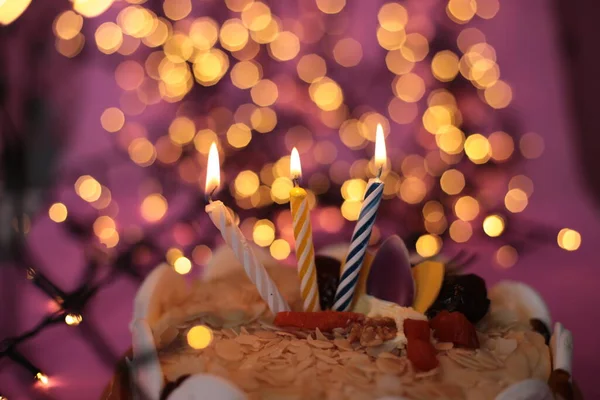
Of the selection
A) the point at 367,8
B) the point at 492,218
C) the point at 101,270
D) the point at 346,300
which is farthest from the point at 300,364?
the point at 367,8

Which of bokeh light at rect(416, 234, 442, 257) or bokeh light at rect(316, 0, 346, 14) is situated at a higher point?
bokeh light at rect(316, 0, 346, 14)

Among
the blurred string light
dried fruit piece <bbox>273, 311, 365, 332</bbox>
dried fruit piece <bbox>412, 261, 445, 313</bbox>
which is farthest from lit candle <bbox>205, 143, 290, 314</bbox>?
the blurred string light

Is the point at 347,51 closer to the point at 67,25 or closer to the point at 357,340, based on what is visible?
the point at 67,25

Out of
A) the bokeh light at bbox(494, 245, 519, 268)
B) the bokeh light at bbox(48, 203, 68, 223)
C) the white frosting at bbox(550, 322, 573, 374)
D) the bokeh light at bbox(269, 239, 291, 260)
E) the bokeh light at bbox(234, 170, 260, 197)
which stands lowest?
the bokeh light at bbox(494, 245, 519, 268)

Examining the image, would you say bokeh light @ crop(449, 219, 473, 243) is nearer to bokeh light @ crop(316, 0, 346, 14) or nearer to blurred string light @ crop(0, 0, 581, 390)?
blurred string light @ crop(0, 0, 581, 390)

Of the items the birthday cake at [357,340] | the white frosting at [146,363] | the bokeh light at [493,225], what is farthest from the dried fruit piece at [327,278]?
the bokeh light at [493,225]

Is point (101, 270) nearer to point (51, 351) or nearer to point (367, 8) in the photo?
point (51, 351)

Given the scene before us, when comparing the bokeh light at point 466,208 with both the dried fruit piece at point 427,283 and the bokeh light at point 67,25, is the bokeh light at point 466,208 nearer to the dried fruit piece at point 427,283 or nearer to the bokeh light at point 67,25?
the dried fruit piece at point 427,283
